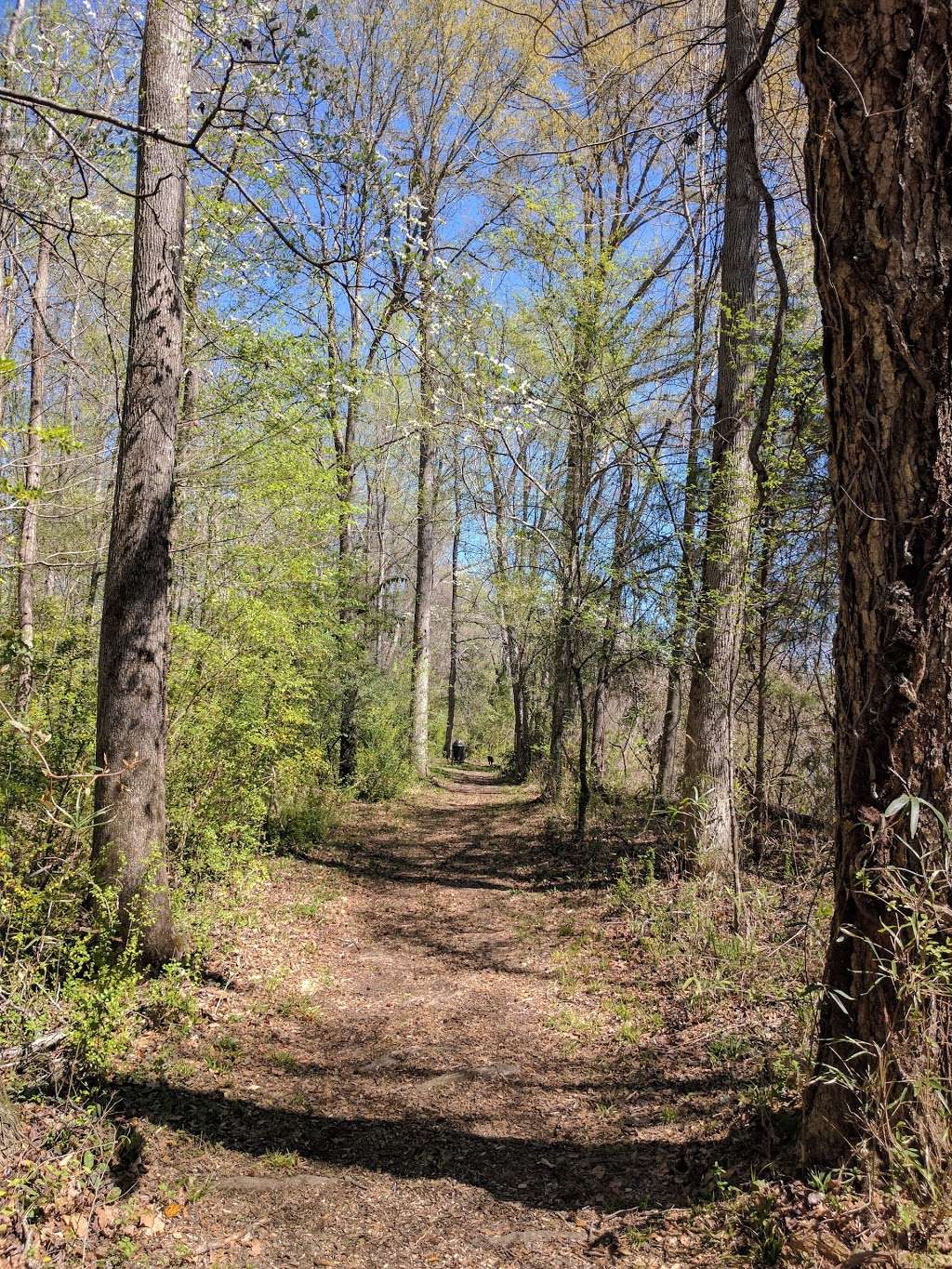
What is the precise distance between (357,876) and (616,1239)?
19.3 ft

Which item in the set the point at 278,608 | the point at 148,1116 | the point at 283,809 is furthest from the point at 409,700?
the point at 148,1116

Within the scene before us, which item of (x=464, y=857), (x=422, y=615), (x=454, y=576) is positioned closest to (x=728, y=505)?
(x=464, y=857)

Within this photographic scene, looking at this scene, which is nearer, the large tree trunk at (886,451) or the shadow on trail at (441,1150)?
the large tree trunk at (886,451)

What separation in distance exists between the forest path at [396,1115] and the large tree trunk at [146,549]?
0.97m

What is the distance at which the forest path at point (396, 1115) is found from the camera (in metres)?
2.85

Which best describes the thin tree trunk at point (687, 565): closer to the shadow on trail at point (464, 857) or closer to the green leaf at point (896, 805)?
the shadow on trail at point (464, 857)

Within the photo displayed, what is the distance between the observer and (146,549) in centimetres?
482

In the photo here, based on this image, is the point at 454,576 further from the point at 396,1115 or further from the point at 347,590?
the point at 396,1115

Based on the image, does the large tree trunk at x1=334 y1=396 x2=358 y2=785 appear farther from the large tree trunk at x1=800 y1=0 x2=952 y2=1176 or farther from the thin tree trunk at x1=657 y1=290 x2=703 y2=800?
the large tree trunk at x1=800 y1=0 x2=952 y2=1176

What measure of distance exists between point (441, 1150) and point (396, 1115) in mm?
393

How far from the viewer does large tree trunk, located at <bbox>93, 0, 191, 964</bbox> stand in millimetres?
4645

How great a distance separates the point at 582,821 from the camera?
911cm

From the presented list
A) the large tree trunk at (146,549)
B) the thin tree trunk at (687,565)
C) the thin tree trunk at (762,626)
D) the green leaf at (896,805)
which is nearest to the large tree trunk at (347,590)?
the thin tree trunk at (687,565)

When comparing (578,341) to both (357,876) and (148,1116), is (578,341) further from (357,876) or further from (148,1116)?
(148,1116)
